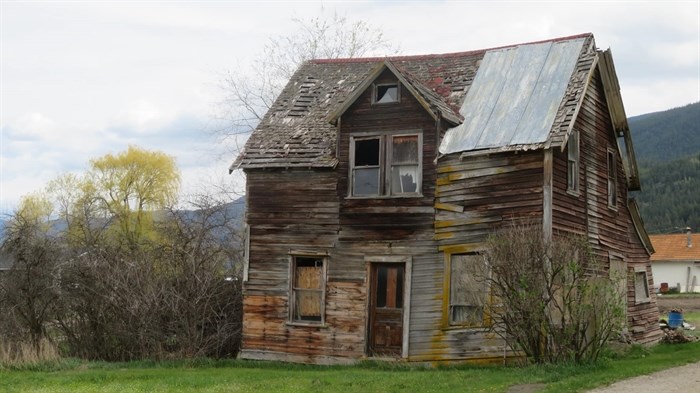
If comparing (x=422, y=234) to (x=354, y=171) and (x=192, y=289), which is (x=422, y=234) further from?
(x=192, y=289)

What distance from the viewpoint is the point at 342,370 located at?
822 inches

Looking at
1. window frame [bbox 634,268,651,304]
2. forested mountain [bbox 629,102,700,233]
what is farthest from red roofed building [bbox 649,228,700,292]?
window frame [bbox 634,268,651,304]

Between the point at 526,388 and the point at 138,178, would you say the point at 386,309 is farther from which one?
the point at 138,178

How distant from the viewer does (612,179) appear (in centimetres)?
2594

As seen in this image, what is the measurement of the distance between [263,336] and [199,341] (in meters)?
1.72

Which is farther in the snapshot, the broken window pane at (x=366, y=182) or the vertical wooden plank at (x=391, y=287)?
the broken window pane at (x=366, y=182)

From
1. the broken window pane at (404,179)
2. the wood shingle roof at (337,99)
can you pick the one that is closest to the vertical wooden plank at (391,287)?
the broken window pane at (404,179)

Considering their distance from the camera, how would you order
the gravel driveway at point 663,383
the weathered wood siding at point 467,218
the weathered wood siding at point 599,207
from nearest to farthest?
the gravel driveway at point 663,383, the weathered wood siding at point 467,218, the weathered wood siding at point 599,207

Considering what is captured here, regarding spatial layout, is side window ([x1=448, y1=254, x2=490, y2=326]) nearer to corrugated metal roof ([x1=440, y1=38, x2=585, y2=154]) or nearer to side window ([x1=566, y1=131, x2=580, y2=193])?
corrugated metal roof ([x1=440, y1=38, x2=585, y2=154])

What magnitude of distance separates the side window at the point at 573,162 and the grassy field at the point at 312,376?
4.41 metres

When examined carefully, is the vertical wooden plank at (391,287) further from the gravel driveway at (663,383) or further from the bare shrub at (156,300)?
the gravel driveway at (663,383)

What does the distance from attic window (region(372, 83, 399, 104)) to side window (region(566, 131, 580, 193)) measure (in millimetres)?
4611

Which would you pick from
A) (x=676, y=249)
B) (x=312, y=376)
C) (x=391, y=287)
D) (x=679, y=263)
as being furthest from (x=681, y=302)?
(x=312, y=376)

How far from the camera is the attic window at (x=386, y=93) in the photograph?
22.9 metres
